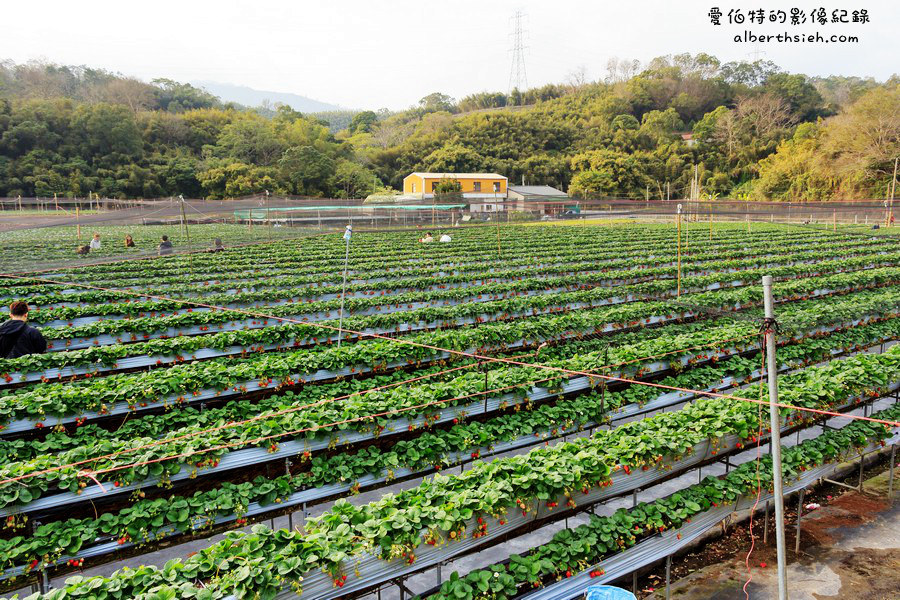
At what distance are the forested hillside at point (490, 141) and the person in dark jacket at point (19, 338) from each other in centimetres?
4822

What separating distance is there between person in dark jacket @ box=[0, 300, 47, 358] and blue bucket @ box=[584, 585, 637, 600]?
8796 mm

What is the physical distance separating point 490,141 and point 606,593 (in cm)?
8494

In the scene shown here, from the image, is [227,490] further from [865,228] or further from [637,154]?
[637,154]

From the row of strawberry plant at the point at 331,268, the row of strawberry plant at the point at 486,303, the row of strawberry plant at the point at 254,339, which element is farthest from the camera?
the row of strawberry plant at the point at 331,268

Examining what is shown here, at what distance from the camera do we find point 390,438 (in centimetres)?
723

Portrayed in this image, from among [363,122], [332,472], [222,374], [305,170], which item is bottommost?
[332,472]

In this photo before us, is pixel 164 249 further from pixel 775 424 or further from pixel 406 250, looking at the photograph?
pixel 775 424

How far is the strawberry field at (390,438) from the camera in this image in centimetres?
481

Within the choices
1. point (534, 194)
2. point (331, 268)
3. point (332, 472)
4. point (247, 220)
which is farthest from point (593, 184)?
point (332, 472)

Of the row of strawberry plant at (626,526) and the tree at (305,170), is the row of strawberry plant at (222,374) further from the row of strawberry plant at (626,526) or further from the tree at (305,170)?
the tree at (305,170)

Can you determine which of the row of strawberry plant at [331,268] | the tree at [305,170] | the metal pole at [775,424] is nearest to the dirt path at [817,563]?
the metal pole at [775,424]

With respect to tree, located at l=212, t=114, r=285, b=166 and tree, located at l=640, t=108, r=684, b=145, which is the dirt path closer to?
tree, located at l=212, t=114, r=285, b=166

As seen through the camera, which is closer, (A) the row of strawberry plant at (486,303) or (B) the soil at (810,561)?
(B) the soil at (810,561)

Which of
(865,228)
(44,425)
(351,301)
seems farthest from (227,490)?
(865,228)
